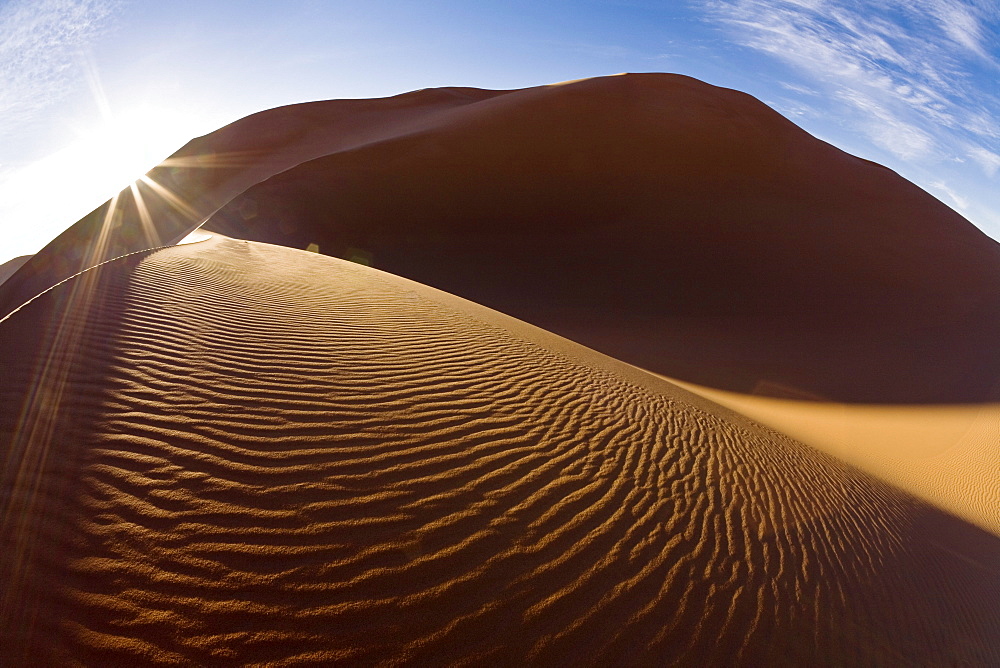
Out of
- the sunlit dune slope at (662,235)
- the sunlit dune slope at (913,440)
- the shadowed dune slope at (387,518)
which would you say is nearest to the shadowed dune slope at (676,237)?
the sunlit dune slope at (662,235)

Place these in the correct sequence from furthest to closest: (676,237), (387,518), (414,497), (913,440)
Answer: (676,237) < (913,440) < (414,497) < (387,518)

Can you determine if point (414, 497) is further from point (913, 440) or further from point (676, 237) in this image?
point (676, 237)

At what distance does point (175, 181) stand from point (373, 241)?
19875 mm

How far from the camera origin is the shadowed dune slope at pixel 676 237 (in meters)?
14.8

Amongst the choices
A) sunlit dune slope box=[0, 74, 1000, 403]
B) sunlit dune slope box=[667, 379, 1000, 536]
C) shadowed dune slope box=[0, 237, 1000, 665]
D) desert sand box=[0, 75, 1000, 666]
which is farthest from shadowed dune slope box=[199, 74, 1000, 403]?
shadowed dune slope box=[0, 237, 1000, 665]

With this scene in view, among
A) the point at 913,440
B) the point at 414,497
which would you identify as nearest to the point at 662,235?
the point at 913,440

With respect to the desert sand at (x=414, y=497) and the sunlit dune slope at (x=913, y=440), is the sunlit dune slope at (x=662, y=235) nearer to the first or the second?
the sunlit dune slope at (x=913, y=440)

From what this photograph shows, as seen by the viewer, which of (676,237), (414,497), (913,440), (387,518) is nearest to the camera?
(387,518)

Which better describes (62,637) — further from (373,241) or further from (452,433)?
(373,241)

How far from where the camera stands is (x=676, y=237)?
65.7 feet

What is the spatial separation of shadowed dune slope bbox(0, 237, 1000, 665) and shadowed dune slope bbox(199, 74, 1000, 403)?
720 centimetres

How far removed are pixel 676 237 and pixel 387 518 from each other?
745 inches

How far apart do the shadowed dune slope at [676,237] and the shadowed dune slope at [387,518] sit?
720cm

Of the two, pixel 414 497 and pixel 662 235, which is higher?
pixel 662 235
